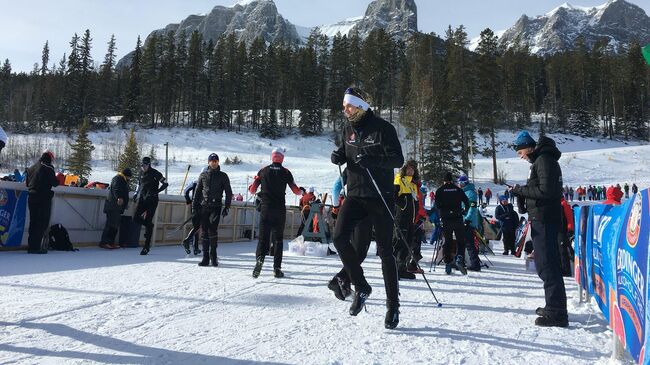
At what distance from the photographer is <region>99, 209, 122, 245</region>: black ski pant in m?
10.2

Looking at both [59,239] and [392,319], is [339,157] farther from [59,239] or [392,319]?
[59,239]

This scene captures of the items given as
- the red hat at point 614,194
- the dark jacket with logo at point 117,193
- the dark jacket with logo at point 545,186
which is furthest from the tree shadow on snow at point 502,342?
the dark jacket with logo at point 117,193

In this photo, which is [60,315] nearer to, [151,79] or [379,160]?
[379,160]

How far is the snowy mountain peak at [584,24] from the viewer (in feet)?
513

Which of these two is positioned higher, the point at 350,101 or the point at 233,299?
the point at 350,101

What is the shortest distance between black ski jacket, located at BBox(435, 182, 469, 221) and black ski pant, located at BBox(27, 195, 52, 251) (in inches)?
296

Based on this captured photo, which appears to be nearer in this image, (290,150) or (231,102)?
(290,150)

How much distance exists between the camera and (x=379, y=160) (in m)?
3.60

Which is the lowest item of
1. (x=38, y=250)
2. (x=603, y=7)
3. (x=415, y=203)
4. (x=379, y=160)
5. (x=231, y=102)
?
(x=38, y=250)

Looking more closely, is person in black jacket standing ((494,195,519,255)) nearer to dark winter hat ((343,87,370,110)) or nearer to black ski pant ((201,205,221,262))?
black ski pant ((201,205,221,262))

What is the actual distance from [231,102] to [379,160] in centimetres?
6469

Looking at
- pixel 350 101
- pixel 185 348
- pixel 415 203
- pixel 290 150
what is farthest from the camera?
pixel 290 150

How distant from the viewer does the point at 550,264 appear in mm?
4004

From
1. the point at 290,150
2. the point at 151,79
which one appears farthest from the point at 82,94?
the point at 290,150
